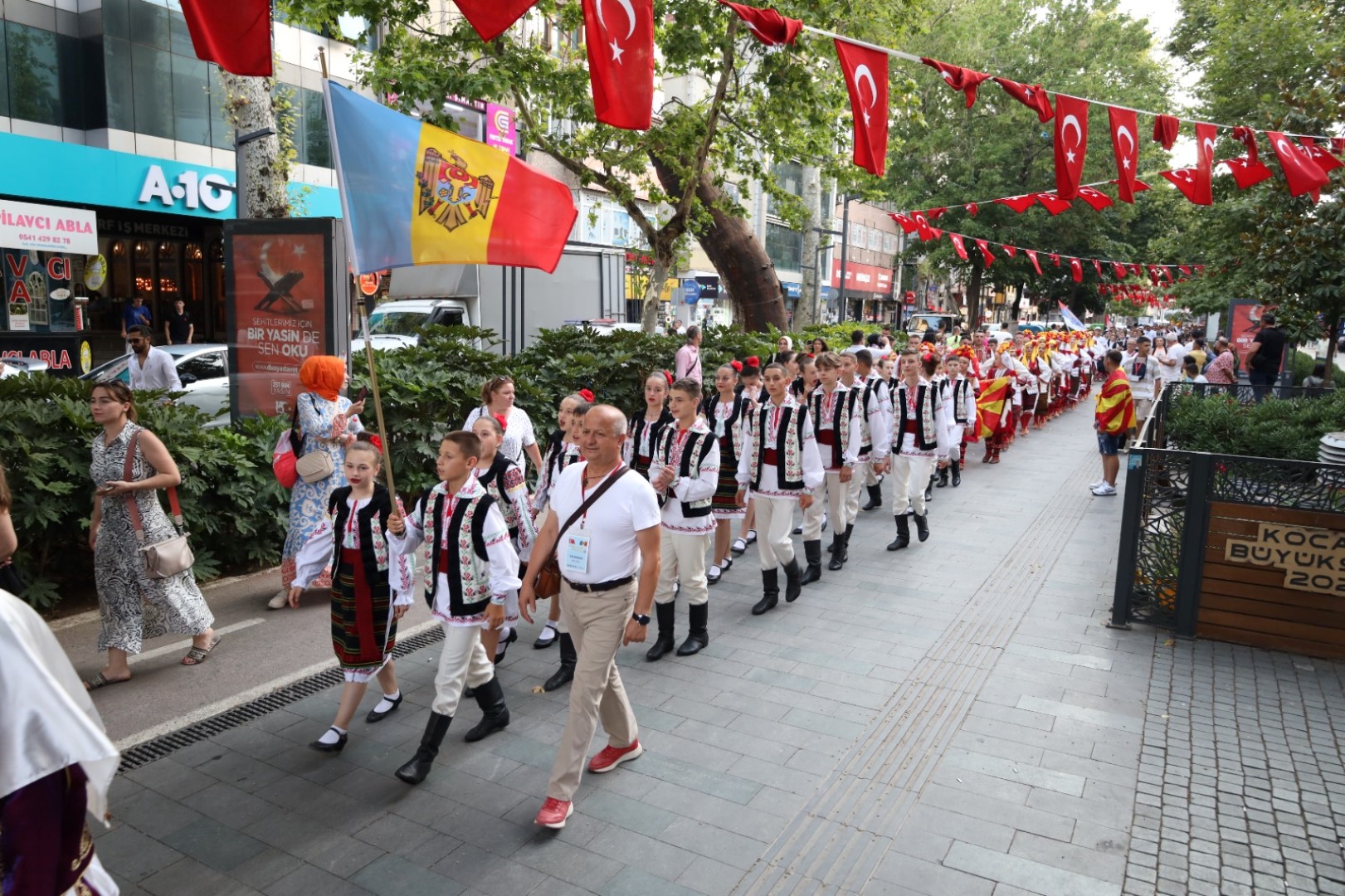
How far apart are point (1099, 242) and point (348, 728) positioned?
3662cm

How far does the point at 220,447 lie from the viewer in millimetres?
7680

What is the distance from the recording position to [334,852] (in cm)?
405

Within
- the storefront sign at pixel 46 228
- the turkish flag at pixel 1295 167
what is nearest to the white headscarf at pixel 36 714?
the turkish flag at pixel 1295 167

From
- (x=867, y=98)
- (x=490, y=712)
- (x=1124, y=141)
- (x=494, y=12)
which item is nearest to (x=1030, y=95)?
(x=1124, y=141)

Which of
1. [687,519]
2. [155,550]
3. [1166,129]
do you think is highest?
[1166,129]

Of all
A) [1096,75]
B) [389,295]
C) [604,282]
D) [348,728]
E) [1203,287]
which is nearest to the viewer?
[348,728]

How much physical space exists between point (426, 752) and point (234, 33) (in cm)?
367

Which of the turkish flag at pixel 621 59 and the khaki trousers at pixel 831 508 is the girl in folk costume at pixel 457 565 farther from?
the khaki trousers at pixel 831 508

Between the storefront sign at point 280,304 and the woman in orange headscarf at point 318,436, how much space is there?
5.19ft

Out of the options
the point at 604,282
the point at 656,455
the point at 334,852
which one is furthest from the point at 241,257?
the point at 604,282

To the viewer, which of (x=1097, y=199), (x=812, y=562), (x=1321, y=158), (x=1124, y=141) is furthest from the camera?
(x=1097, y=199)

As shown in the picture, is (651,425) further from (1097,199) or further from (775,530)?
(1097,199)

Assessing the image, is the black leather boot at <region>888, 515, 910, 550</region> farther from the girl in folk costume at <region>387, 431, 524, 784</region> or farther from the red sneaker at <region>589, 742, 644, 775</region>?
the girl in folk costume at <region>387, 431, 524, 784</region>

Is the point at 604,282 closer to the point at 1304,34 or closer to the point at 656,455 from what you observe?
the point at 656,455
